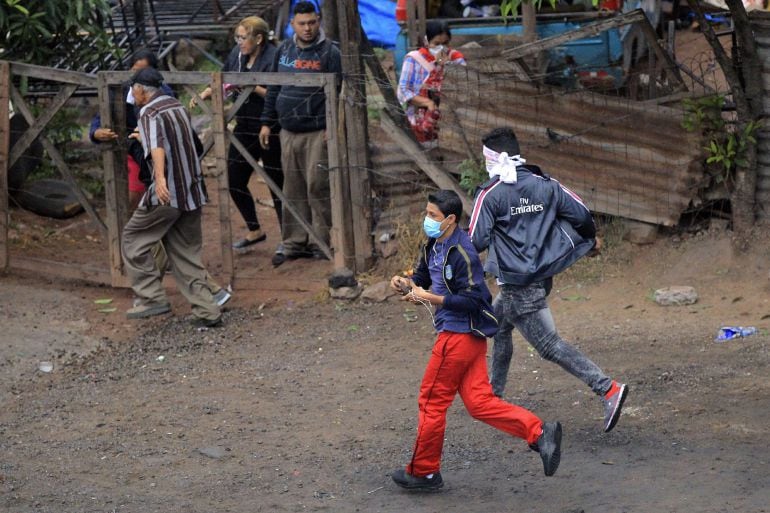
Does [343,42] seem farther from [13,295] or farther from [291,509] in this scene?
[291,509]

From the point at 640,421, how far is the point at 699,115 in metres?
3.25

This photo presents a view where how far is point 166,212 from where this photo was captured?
8234 millimetres

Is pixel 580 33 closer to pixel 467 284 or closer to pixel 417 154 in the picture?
pixel 417 154

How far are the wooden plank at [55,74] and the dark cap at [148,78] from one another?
1.17m

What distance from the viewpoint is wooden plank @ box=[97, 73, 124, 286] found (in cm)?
894

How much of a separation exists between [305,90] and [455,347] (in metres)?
4.36

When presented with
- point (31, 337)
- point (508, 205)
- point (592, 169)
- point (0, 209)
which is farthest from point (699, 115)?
point (0, 209)

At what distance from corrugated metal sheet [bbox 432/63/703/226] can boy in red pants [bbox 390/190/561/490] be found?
389 centimetres

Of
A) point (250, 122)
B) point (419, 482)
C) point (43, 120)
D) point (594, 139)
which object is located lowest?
point (419, 482)

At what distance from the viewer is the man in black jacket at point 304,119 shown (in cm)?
897

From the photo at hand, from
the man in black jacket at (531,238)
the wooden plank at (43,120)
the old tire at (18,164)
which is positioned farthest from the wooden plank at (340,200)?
the old tire at (18,164)

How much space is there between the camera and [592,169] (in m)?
8.81

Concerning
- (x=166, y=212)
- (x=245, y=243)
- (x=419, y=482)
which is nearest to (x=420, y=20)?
(x=245, y=243)

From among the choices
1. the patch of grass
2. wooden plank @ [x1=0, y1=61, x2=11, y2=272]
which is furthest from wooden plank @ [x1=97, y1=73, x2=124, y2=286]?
the patch of grass
